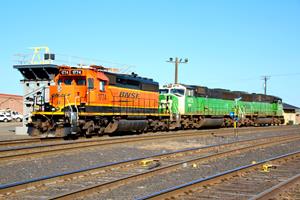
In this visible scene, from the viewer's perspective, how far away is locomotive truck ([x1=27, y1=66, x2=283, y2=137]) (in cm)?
1823

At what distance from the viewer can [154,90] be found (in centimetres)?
2577

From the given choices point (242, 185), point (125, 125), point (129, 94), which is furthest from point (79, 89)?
point (242, 185)

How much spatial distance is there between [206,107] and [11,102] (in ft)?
149

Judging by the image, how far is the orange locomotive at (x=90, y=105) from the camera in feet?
59.2

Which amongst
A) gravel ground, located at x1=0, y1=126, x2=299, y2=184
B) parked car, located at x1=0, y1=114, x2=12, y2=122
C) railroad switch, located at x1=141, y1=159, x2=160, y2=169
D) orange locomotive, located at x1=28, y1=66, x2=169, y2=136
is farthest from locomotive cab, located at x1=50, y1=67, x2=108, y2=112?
parked car, located at x1=0, y1=114, x2=12, y2=122

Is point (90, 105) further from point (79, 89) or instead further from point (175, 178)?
point (175, 178)

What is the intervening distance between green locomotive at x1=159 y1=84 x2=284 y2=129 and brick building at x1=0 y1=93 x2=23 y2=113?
139ft

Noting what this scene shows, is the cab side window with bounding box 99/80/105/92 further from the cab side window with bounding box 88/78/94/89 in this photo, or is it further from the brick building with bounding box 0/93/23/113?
the brick building with bounding box 0/93/23/113

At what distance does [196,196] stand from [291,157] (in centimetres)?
721

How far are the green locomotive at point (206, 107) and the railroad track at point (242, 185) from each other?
12.9 metres

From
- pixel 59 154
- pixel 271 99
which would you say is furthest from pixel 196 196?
pixel 271 99

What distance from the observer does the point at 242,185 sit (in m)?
8.34

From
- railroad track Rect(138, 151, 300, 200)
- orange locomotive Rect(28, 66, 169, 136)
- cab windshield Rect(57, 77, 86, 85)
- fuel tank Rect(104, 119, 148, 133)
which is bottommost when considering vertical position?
railroad track Rect(138, 151, 300, 200)

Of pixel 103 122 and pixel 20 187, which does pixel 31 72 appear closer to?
pixel 103 122
